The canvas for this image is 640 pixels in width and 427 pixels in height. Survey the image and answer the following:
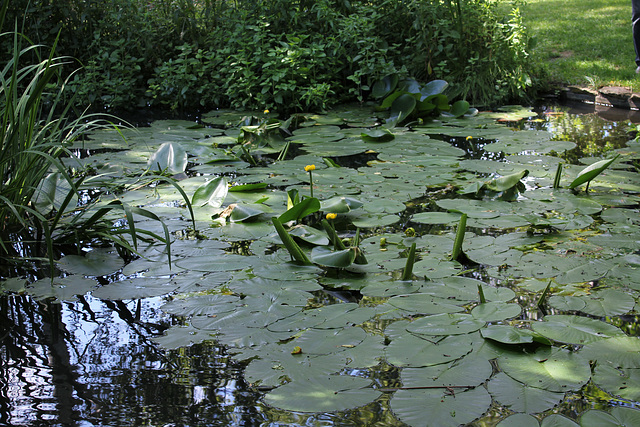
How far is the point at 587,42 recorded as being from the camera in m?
6.40

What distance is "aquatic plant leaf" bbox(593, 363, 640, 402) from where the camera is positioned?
4.57 ft

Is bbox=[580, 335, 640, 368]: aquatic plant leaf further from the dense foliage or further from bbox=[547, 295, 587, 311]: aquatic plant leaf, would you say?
the dense foliage

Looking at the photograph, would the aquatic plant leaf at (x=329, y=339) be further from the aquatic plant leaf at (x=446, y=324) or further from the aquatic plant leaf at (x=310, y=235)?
the aquatic plant leaf at (x=310, y=235)

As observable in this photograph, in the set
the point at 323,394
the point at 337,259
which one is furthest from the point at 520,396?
the point at 337,259

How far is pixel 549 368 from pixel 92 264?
166 cm

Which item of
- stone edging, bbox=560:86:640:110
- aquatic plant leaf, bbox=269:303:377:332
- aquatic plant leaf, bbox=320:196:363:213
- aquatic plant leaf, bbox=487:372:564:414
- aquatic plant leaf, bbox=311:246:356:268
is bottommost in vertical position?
aquatic plant leaf, bbox=487:372:564:414

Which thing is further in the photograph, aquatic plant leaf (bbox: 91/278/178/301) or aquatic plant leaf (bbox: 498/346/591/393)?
aquatic plant leaf (bbox: 91/278/178/301)

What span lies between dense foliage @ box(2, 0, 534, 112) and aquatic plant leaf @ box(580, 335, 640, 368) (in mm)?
3717

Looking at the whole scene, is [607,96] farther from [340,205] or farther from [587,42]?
[340,205]

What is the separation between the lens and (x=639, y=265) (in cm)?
206

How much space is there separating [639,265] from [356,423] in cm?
133

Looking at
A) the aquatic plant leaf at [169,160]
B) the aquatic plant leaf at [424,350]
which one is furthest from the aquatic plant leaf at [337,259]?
the aquatic plant leaf at [169,160]

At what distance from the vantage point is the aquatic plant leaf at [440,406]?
131 centimetres

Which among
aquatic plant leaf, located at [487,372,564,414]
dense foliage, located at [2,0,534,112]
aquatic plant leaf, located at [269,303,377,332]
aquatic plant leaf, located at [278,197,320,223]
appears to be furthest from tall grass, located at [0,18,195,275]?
dense foliage, located at [2,0,534,112]
